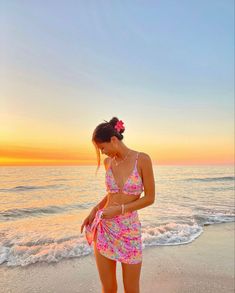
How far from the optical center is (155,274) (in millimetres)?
4320

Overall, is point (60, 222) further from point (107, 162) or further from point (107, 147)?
point (107, 147)

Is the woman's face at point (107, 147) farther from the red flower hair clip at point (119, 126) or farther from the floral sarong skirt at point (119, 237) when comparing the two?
the floral sarong skirt at point (119, 237)

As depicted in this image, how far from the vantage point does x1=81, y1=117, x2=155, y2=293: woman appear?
7.51 feet

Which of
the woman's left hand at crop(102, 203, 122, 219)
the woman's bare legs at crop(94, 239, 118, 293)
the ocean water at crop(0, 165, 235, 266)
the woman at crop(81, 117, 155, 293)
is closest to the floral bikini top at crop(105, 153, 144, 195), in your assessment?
the woman at crop(81, 117, 155, 293)

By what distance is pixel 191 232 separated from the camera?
6.76m

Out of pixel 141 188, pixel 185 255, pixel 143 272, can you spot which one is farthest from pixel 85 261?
pixel 141 188

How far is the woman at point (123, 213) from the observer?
2.29m

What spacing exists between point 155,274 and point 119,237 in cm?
231

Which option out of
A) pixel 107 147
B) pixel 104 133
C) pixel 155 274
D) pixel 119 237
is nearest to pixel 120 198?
pixel 119 237

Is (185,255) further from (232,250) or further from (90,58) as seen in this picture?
(90,58)

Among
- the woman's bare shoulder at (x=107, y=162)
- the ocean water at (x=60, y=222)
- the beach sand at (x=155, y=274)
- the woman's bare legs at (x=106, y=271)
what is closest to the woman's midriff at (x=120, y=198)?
the woman's bare shoulder at (x=107, y=162)

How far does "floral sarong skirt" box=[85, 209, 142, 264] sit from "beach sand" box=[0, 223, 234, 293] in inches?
66.7

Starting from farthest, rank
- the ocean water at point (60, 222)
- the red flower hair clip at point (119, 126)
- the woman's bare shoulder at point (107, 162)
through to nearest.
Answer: the ocean water at point (60, 222) → the woman's bare shoulder at point (107, 162) → the red flower hair clip at point (119, 126)

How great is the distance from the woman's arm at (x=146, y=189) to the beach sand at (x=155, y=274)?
6.50 feet
